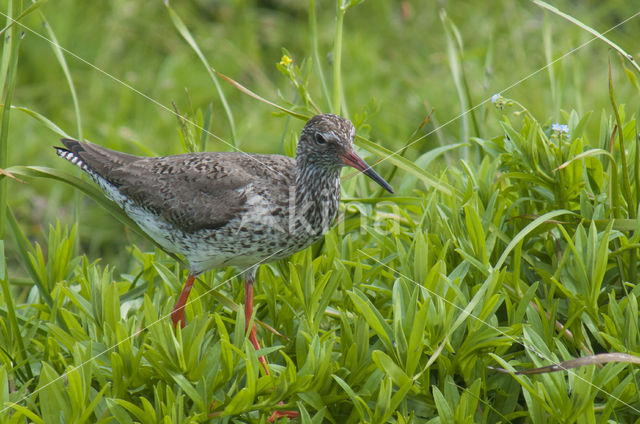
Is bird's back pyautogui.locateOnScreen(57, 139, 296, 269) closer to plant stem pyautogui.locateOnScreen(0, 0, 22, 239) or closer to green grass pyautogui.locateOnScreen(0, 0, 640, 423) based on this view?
green grass pyautogui.locateOnScreen(0, 0, 640, 423)

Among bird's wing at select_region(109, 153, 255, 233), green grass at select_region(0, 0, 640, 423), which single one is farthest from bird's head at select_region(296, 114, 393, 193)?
bird's wing at select_region(109, 153, 255, 233)

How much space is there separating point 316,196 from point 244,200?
0.33 metres

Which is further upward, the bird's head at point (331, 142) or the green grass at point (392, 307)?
the bird's head at point (331, 142)

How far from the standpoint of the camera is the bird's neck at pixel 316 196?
10.9 feet

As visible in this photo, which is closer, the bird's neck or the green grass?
the green grass

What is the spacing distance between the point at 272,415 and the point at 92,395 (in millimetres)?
749

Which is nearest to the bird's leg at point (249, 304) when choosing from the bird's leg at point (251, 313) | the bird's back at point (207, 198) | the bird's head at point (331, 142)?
the bird's leg at point (251, 313)

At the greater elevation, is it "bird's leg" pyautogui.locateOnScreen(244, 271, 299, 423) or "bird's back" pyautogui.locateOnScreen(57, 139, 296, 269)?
"bird's back" pyautogui.locateOnScreen(57, 139, 296, 269)

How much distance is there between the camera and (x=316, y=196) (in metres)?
3.40

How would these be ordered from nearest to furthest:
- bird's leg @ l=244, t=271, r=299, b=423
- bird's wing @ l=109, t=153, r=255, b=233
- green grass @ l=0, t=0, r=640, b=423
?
green grass @ l=0, t=0, r=640, b=423
bird's leg @ l=244, t=271, r=299, b=423
bird's wing @ l=109, t=153, r=255, b=233

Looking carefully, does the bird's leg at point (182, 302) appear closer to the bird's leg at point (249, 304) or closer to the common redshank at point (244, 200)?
the common redshank at point (244, 200)

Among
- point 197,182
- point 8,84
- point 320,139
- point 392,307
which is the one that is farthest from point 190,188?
point 392,307

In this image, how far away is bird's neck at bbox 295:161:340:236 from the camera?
3332 mm

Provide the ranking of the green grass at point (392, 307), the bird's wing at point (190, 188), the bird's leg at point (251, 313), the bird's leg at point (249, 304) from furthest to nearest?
the bird's wing at point (190, 188), the bird's leg at point (249, 304), the bird's leg at point (251, 313), the green grass at point (392, 307)
